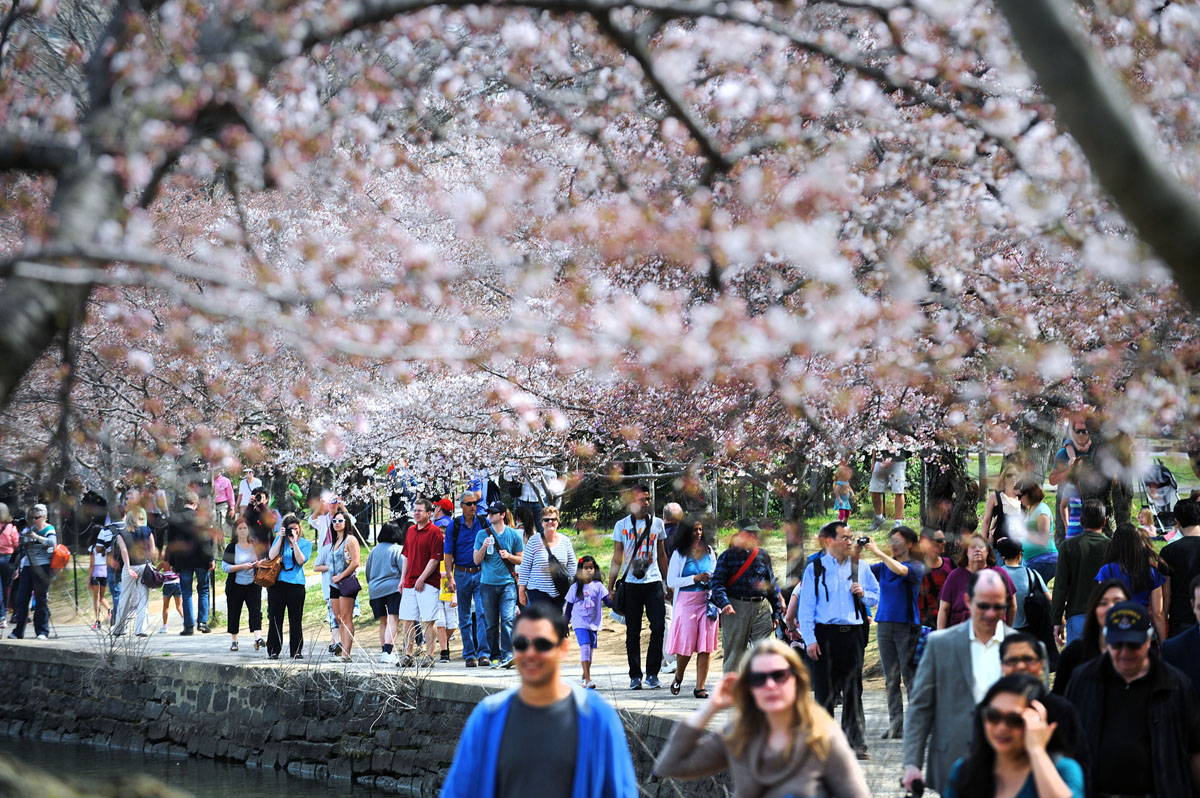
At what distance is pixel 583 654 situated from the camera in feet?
41.2

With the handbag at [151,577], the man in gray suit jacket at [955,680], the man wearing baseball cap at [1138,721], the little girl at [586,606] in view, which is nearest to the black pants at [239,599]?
the handbag at [151,577]

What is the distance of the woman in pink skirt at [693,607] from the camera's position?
39.2 ft

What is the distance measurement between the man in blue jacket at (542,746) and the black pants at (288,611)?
10.3 meters

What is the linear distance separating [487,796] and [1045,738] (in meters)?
2.08

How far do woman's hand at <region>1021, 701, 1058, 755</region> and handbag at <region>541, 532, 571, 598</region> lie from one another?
8302 mm

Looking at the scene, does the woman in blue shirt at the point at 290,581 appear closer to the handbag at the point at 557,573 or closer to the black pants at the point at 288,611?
the black pants at the point at 288,611

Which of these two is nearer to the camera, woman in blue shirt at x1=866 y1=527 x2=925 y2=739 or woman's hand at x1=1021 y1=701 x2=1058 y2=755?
woman's hand at x1=1021 y1=701 x2=1058 y2=755

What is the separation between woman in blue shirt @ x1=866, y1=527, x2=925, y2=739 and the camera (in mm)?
9953

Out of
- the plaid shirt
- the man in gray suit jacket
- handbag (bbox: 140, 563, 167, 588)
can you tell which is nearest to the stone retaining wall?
handbag (bbox: 140, 563, 167, 588)

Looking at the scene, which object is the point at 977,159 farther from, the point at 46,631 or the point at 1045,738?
the point at 46,631

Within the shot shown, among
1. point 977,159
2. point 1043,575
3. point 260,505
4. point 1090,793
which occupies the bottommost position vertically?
point 1090,793

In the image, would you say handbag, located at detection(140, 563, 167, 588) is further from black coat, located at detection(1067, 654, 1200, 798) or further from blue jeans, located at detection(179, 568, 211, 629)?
black coat, located at detection(1067, 654, 1200, 798)

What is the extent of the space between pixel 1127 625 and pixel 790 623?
4.98 meters

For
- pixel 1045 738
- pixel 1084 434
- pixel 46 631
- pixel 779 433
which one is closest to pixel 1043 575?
pixel 1084 434
